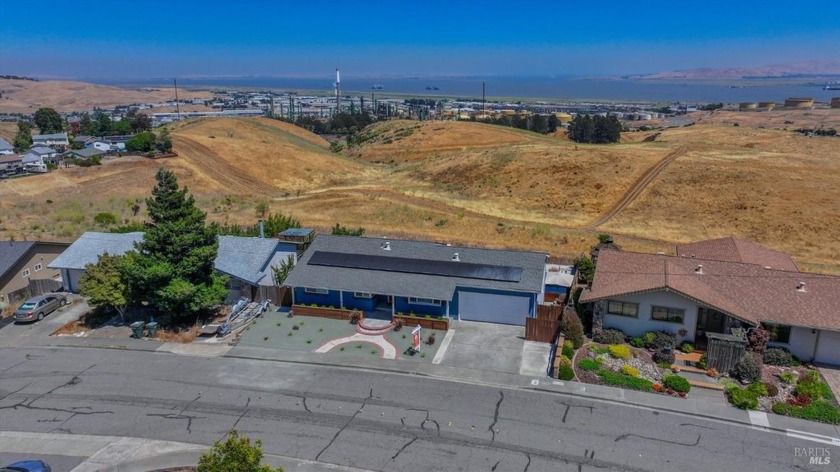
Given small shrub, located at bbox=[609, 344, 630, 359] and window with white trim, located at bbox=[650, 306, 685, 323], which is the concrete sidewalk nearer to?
small shrub, located at bbox=[609, 344, 630, 359]

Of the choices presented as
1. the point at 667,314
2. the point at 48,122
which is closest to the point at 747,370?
the point at 667,314

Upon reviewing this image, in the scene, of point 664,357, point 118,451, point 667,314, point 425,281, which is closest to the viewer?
point 118,451

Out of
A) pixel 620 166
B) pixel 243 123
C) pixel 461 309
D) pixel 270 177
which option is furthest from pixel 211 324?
pixel 243 123

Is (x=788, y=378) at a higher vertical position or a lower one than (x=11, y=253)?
lower

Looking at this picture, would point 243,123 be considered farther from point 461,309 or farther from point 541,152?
point 461,309

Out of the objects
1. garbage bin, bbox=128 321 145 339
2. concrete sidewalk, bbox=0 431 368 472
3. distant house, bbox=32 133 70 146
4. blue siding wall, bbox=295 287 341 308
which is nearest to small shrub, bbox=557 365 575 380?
concrete sidewalk, bbox=0 431 368 472

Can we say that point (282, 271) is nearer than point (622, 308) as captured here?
No

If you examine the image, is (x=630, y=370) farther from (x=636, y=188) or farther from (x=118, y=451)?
(x=636, y=188)

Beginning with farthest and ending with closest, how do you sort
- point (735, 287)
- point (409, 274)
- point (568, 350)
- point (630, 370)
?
point (409, 274)
point (735, 287)
point (568, 350)
point (630, 370)
